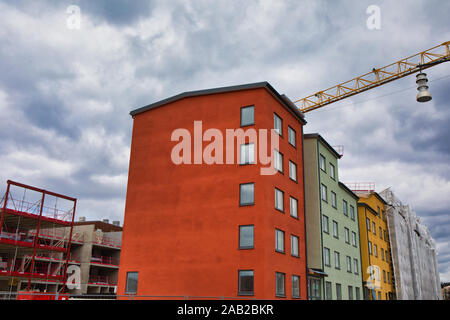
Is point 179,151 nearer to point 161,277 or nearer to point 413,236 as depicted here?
point 161,277

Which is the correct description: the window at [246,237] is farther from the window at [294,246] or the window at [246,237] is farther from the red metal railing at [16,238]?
the red metal railing at [16,238]

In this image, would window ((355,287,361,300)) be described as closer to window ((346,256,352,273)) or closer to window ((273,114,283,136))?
window ((346,256,352,273))

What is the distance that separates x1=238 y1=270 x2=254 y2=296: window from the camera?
28.1m

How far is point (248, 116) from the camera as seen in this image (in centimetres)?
3241

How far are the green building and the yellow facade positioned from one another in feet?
12.8

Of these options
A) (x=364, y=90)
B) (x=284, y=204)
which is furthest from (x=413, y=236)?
(x=284, y=204)

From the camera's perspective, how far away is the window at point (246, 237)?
2917 centimetres

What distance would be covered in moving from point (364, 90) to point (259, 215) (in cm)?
3953

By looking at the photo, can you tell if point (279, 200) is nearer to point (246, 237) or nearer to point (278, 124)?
point (246, 237)

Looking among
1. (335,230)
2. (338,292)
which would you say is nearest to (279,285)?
(338,292)

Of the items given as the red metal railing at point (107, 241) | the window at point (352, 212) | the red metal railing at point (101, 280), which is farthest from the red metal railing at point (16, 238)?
the window at point (352, 212)

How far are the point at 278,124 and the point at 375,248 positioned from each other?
31.3 metres

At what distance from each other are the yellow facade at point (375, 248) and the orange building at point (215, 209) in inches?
829

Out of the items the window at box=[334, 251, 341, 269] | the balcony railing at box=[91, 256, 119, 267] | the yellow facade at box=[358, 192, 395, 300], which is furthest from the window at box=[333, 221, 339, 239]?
the balcony railing at box=[91, 256, 119, 267]
